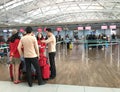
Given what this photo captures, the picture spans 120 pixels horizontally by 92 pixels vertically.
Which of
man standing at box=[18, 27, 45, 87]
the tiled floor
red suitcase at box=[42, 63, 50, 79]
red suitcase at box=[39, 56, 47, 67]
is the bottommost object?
the tiled floor

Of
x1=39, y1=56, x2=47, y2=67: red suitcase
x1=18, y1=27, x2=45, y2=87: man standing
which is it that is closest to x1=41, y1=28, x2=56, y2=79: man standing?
x1=39, y1=56, x2=47, y2=67: red suitcase

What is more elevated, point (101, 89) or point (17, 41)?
point (17, 41)

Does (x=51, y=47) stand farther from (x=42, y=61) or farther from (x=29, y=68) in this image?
(x=29, y=68)

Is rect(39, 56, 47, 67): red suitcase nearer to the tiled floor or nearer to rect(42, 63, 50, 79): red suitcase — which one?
rect(42, 63, 50, 79): red suitcase

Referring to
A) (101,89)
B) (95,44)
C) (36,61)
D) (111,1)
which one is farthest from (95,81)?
(111,1)

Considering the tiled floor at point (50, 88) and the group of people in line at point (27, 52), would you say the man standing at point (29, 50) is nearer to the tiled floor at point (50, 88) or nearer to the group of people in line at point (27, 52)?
the group of people in line at point (27, 52)

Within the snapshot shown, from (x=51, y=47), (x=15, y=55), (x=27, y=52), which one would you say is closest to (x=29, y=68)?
(x=27, y=52)

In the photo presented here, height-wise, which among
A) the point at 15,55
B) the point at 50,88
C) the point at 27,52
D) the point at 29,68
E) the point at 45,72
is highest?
the point at 27,52

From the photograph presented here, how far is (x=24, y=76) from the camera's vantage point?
567 cm

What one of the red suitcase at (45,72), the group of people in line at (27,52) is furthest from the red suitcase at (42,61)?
the group of people in line at (27,52)

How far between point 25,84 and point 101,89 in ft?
6.14

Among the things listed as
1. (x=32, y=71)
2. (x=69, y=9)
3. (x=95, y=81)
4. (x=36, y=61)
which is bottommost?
(x=95, y=81)

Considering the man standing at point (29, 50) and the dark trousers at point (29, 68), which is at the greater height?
the man standing at point (29, 50)

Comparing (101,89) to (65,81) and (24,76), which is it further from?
(24,76)
